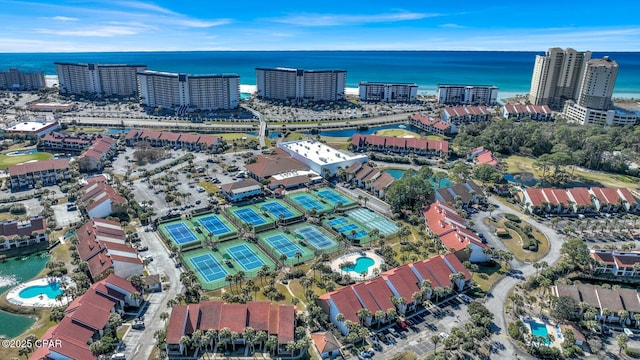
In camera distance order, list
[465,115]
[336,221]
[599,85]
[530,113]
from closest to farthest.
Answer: [336,221] → [599,85] → [465,115] → [530,113]

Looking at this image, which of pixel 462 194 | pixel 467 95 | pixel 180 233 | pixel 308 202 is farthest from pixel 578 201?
pixel 467 95

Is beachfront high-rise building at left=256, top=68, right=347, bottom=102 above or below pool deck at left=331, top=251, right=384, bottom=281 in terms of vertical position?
above

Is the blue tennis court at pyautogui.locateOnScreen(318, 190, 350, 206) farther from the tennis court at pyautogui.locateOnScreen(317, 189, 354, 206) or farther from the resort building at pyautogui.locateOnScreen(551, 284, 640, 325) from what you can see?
the resort building at pyautogui.locateOnScreen(551, 284, 640, 325)

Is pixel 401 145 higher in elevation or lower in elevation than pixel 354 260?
higher

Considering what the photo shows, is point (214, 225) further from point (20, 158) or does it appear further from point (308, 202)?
point (20, 158)

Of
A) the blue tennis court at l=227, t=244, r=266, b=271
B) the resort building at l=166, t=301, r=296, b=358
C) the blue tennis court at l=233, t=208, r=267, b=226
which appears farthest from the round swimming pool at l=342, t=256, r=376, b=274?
the blue tennis court at l=233, t=208, r=267, b=226

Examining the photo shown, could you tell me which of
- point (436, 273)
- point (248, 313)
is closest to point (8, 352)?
point (248, 313)
